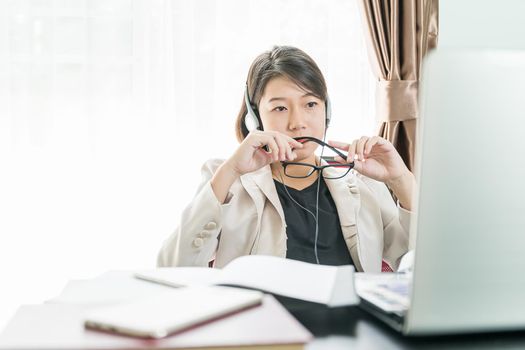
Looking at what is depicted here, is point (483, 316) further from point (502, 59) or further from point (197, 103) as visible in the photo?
point (197, 103)

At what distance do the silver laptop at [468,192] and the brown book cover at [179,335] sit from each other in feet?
0.42

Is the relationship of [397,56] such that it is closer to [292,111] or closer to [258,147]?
[292,111]

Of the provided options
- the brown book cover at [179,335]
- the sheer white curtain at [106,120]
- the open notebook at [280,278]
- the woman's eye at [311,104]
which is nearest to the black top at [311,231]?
the woman's eye at [311,104]

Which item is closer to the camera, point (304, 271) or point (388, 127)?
point (304, 271)

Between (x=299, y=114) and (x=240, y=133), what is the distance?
279mm

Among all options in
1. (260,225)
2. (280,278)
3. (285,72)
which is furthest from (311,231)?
(280,278)

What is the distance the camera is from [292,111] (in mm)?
1727

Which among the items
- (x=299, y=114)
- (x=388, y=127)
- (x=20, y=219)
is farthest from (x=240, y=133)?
(x=20, y=219)

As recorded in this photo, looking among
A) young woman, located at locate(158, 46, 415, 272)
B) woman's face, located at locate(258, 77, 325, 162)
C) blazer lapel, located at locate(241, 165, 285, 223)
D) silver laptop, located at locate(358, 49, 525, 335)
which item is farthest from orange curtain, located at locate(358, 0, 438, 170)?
silver laptop, located at locate(358, 49, 525, 335)

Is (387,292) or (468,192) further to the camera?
(387,292)

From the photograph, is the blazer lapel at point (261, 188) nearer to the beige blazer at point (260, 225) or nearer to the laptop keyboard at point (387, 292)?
the beige blazer at point (260, 225)

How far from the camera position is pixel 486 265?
637mm

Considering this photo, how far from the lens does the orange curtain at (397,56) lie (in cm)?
243

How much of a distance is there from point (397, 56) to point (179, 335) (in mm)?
2013
